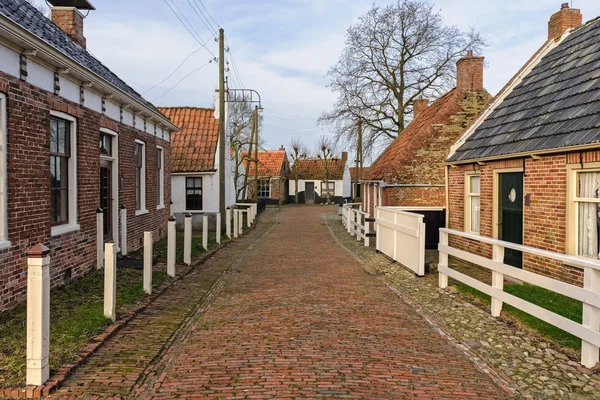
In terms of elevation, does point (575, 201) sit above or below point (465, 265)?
above

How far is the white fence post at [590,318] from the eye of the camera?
16.3 feet

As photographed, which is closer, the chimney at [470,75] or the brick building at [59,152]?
the brick building at [59,152]

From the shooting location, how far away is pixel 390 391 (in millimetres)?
4484

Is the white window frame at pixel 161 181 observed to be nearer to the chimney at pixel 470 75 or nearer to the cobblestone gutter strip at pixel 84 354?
the cobblestone gutter strip at pixel 84 354

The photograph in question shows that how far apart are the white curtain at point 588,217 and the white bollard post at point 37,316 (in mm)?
7811

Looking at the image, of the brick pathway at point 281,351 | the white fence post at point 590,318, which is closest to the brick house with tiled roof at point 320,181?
the brick pathway at point 281,351

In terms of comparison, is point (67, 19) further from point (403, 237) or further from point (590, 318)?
point (590, 318)

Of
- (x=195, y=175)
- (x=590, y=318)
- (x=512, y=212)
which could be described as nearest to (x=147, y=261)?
(x=590, y=318)

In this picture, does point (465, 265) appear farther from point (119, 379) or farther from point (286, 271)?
point (119, 379)

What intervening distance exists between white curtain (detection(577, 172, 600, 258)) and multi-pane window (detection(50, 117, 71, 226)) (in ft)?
29.8

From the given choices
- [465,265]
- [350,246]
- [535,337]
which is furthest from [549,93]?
[350,246]

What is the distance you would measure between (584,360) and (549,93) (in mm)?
6922

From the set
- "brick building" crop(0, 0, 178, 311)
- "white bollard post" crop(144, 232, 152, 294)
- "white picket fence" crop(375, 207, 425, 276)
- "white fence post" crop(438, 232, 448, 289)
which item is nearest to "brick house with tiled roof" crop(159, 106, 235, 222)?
"brick building" crop(0, 0, 178, 311)

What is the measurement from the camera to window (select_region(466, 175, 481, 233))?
1265 cm
